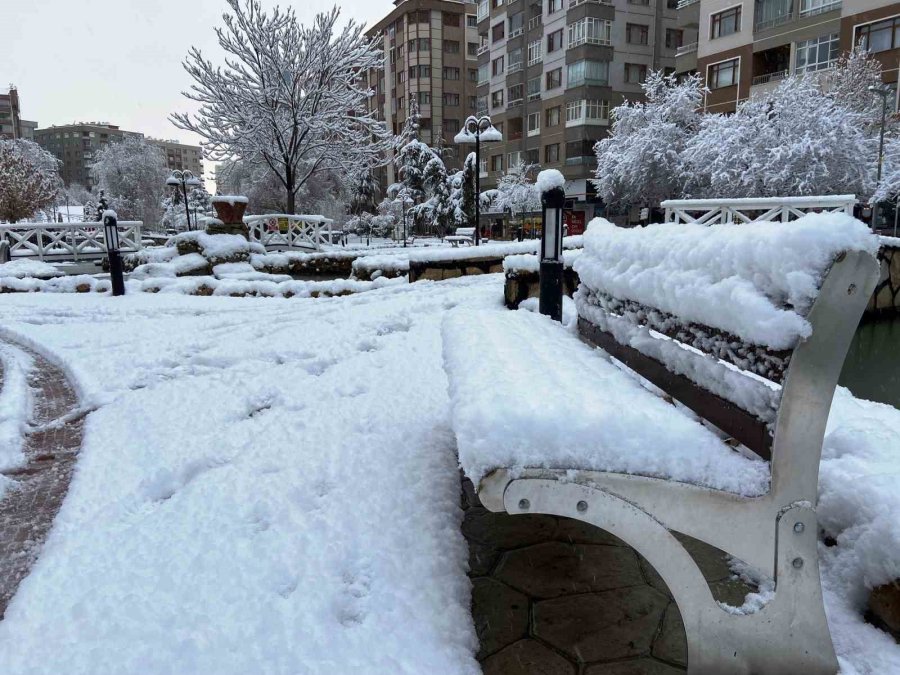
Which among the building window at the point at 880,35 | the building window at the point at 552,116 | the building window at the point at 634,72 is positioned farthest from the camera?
the building window at the point at 552,116

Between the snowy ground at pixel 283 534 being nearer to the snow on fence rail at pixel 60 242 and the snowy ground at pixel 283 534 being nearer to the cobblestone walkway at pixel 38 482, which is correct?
the cobblestone walkway at pixel 38 482

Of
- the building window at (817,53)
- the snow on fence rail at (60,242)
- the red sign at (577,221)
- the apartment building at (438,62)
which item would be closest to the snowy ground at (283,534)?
the snow on fence rail at (60,242)

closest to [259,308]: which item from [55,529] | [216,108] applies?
[55,529]

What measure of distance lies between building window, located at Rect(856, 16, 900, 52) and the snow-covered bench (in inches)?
1285

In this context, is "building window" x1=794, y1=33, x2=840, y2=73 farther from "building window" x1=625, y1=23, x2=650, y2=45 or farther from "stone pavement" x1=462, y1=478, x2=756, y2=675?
"stone pavement" x1=462, y1=478, x2=756, y2=675

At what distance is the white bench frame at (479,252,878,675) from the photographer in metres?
1.34

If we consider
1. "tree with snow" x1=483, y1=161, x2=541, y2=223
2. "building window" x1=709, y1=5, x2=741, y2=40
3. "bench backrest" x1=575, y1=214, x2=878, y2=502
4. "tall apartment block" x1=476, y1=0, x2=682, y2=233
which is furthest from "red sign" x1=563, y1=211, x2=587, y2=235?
"bench backrest" x1=575, y1=214, x2=878, y2=502

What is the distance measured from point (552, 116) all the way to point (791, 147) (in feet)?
77.5

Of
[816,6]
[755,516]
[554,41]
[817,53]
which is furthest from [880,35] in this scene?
[755,516]

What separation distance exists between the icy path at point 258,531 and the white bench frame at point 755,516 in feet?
1.95

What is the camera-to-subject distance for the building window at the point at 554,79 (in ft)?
140

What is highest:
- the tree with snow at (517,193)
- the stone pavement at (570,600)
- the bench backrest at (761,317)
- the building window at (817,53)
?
the building window at (817,53)

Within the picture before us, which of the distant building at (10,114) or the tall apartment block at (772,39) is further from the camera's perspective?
the distant building at (10,114)

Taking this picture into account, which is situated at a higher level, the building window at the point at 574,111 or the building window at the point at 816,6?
the building window at the point at 816,6
